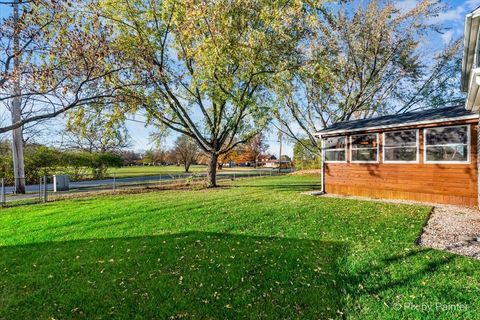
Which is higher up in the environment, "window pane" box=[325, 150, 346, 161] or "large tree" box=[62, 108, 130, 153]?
"large tree" box=[62, 108, 130, 153]

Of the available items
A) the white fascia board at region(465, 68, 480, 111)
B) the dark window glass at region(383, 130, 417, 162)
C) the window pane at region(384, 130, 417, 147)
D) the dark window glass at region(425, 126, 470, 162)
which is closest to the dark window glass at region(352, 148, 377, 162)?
the dark window glass at region(383, 130, 417, 162)

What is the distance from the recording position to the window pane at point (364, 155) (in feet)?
35.8

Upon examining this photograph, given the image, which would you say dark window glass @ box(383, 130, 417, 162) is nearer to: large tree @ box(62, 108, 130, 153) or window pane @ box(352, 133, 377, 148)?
window pane @ box(352, 133, 377, 148)

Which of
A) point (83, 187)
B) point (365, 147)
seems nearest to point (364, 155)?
point (365, 147)

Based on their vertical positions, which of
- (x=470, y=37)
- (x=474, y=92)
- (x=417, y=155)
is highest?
(x=470, y=37)

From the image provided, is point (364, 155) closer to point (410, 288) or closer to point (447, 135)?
point (447, 135)

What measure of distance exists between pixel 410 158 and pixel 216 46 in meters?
9.16

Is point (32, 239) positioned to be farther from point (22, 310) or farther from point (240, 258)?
point (240, 258)

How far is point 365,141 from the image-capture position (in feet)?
36.7

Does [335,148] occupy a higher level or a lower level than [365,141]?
lower

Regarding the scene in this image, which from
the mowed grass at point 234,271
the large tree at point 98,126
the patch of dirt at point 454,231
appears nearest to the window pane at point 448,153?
the patch of dirt at point 454,231

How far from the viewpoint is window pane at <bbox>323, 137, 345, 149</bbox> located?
12.0 m

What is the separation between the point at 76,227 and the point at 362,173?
416 inches

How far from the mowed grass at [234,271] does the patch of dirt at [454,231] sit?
0.94 ft
